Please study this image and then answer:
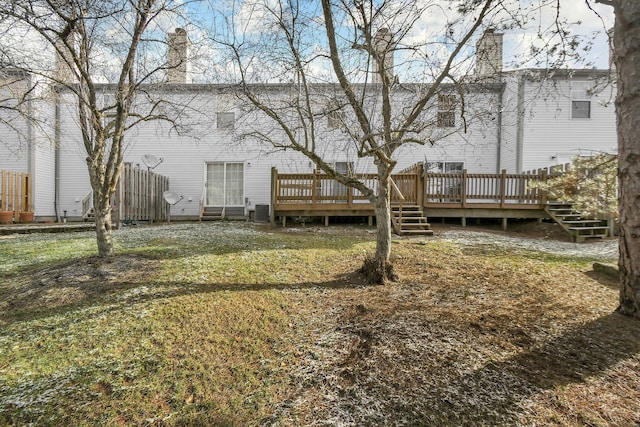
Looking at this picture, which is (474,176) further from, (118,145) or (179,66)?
(118,145)

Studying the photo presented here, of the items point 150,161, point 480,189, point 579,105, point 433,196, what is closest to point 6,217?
point 150,161

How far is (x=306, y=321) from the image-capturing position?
3.41 m

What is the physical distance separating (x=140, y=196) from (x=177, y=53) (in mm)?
7697

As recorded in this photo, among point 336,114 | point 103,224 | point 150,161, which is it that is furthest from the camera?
point 150,161

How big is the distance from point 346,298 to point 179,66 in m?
4.43

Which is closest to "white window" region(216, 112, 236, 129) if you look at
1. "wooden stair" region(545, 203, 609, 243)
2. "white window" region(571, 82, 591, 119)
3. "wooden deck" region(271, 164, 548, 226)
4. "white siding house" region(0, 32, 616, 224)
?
"white siding house" region(0, 32, 616, 224)

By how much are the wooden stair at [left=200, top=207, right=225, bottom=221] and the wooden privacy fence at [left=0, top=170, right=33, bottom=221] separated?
6289 mm

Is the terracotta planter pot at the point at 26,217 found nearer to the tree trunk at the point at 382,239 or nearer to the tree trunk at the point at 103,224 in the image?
the tree trunk at the point at 103,224

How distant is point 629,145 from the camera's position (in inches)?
121

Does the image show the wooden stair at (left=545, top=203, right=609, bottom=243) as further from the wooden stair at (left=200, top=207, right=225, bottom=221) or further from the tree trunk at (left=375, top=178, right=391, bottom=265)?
the wooden stair at (left=200, top=207, right=225, bottom=221)

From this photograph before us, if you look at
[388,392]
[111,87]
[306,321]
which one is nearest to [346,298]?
[306,321]

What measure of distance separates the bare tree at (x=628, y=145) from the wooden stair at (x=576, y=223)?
579 centimetres

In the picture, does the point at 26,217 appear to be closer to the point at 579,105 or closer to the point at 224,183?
the point at 224,183

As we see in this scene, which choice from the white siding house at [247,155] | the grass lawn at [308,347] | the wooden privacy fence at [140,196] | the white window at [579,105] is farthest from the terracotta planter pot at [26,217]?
the white window at [579,105]
